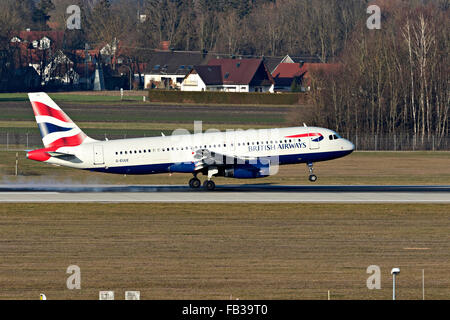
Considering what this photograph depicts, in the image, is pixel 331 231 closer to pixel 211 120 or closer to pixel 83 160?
pixel 83 160

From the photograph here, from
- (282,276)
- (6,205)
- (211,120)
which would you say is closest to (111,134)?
(211,120)

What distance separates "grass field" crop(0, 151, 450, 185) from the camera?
64125 mm

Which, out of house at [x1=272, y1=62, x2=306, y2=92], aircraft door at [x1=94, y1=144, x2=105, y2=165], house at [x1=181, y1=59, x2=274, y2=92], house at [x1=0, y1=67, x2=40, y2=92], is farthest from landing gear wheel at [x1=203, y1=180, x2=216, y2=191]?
house at [x1=0, y1=67, x2=40, y2=92]

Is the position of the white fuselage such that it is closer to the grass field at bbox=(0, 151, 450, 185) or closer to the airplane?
the airplane

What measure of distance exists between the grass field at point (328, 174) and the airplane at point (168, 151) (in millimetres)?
6777

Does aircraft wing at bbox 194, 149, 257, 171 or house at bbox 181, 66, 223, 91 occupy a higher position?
house at bbox 181, 66, 223, 91

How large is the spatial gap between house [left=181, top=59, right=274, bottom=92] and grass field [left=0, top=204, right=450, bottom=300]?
437 ft

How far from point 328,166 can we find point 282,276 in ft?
162

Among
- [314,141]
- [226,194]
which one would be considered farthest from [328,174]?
[226,194]

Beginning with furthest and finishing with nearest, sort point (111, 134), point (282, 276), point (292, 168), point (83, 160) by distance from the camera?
point (111, 134), point (292, 168), point (83, 160), point (282, 276)

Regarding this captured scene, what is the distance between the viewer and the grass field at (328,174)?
6412 centimetres

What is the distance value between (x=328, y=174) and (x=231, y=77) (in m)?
113

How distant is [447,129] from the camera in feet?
329

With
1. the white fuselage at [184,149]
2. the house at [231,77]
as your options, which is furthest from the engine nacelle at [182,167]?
the house at [231,77]
